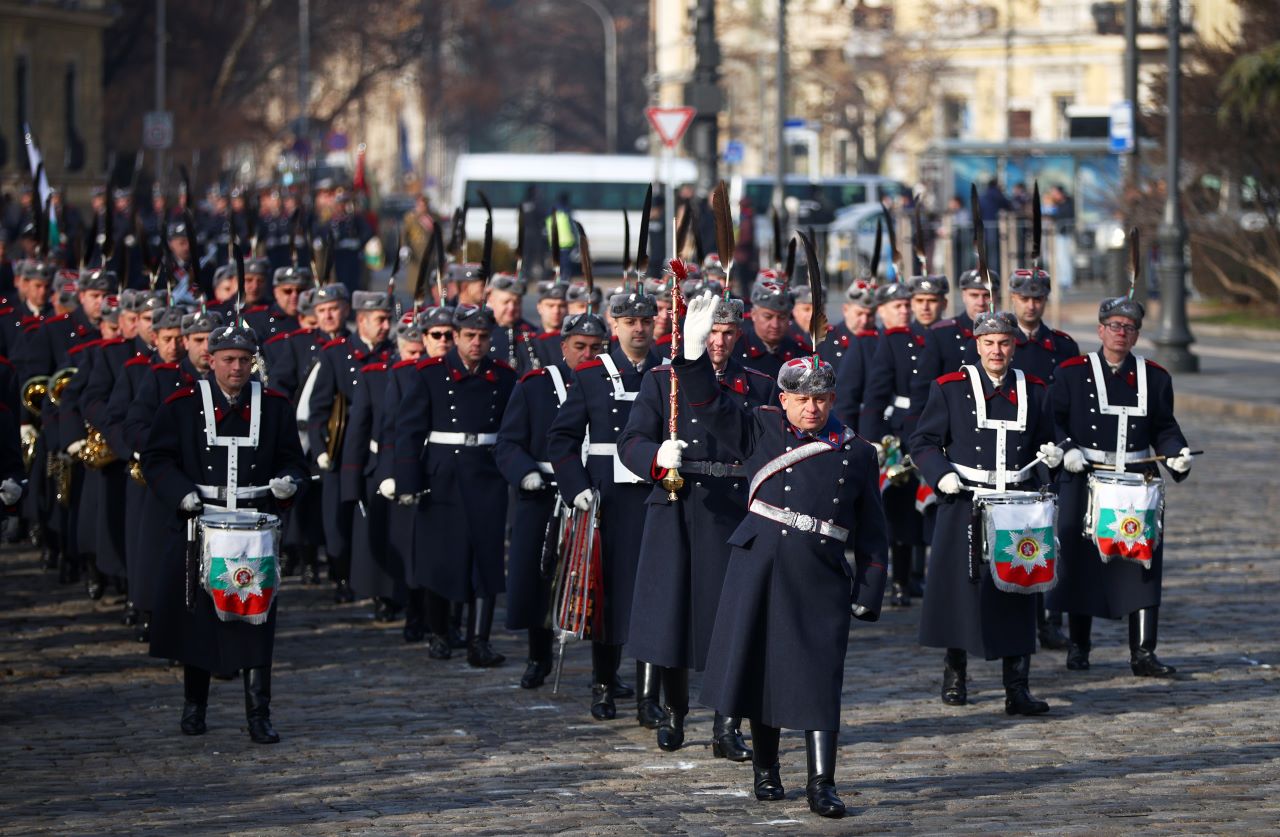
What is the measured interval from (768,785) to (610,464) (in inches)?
91.1

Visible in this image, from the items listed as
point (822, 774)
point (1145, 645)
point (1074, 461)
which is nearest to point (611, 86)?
point (1074, 461)

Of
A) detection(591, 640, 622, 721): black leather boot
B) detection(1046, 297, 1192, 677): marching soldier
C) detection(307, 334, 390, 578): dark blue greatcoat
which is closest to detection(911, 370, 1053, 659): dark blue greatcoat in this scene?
detection(1046, 297, 1192, 677): marching soldier

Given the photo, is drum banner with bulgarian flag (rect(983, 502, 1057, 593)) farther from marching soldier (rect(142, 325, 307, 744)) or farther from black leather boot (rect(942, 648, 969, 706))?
marching soldier (rect(142, 325, 307, 744))

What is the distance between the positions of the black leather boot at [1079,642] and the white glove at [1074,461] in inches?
29.7

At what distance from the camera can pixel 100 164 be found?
186 feet

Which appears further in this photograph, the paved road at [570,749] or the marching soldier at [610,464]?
the marching soldier at [610,464]

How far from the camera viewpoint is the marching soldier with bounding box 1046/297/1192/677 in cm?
1198

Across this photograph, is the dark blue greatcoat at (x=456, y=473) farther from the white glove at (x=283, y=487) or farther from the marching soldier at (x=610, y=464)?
the white glove at (x=283, y=487)

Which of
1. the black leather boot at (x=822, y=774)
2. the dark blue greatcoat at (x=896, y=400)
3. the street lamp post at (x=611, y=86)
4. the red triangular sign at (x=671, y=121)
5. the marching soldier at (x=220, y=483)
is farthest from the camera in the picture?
the street lamp post at (x=611, y=86)

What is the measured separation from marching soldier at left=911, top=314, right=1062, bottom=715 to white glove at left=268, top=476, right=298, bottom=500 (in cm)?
287

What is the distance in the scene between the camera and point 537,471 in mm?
11695

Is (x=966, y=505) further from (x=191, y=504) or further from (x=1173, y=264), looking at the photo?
(x=1173, y=264)

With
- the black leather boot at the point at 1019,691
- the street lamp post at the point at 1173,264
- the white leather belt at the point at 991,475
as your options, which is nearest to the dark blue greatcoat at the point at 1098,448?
the white leather belt at the point at 991,475

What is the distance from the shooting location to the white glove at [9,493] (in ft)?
35.2
